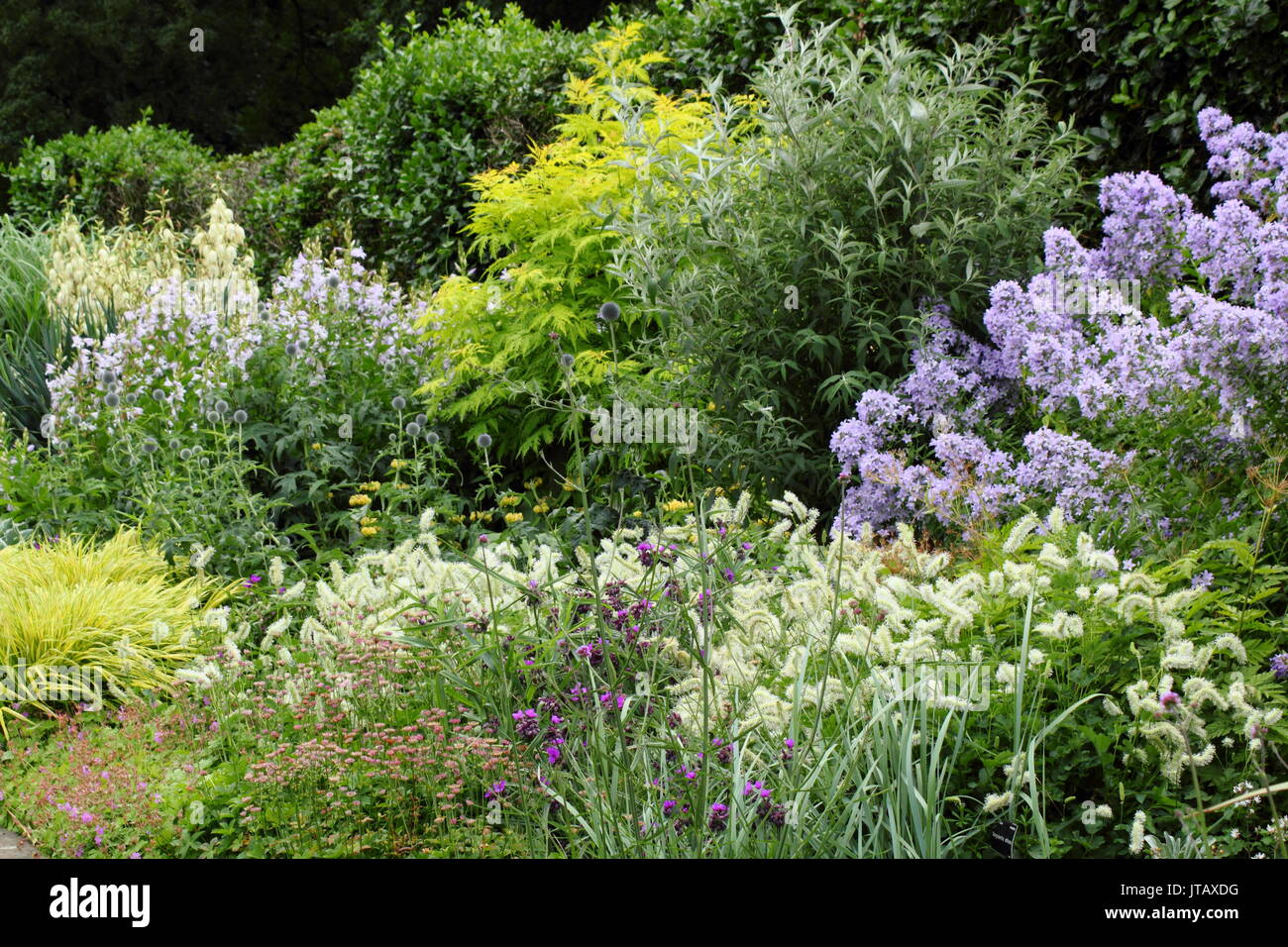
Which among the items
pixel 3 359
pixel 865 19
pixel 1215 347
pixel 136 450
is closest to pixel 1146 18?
pixel 865 19

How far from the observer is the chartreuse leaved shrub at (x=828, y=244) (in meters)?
4.75

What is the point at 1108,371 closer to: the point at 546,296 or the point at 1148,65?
the point at 1148,65

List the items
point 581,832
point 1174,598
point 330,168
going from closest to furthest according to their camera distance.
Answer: point 1174,598, point 581,832, point 330,168

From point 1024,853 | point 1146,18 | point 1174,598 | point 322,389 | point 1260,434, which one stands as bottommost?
point 1024,853

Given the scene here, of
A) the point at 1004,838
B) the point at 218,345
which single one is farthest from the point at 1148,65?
the point at 218,345

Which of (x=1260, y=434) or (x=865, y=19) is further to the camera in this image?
(x=865, y=19)

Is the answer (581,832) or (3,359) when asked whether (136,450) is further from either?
(581,832)

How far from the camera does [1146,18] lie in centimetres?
557

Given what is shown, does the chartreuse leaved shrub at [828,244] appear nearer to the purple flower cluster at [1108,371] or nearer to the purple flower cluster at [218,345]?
the purple flower cluster at [1108,371]

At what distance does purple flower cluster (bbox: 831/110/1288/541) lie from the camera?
348cm

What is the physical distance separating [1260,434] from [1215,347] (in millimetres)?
303

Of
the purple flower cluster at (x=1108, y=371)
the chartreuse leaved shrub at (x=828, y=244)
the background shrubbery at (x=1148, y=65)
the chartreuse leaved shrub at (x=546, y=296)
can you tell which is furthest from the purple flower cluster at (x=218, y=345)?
the background shrubbery at (x=1148, y=65)

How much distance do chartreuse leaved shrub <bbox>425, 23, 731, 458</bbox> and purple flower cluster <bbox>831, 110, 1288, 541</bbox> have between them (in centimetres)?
170

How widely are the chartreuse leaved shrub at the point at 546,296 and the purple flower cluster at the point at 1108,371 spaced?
1704mm
